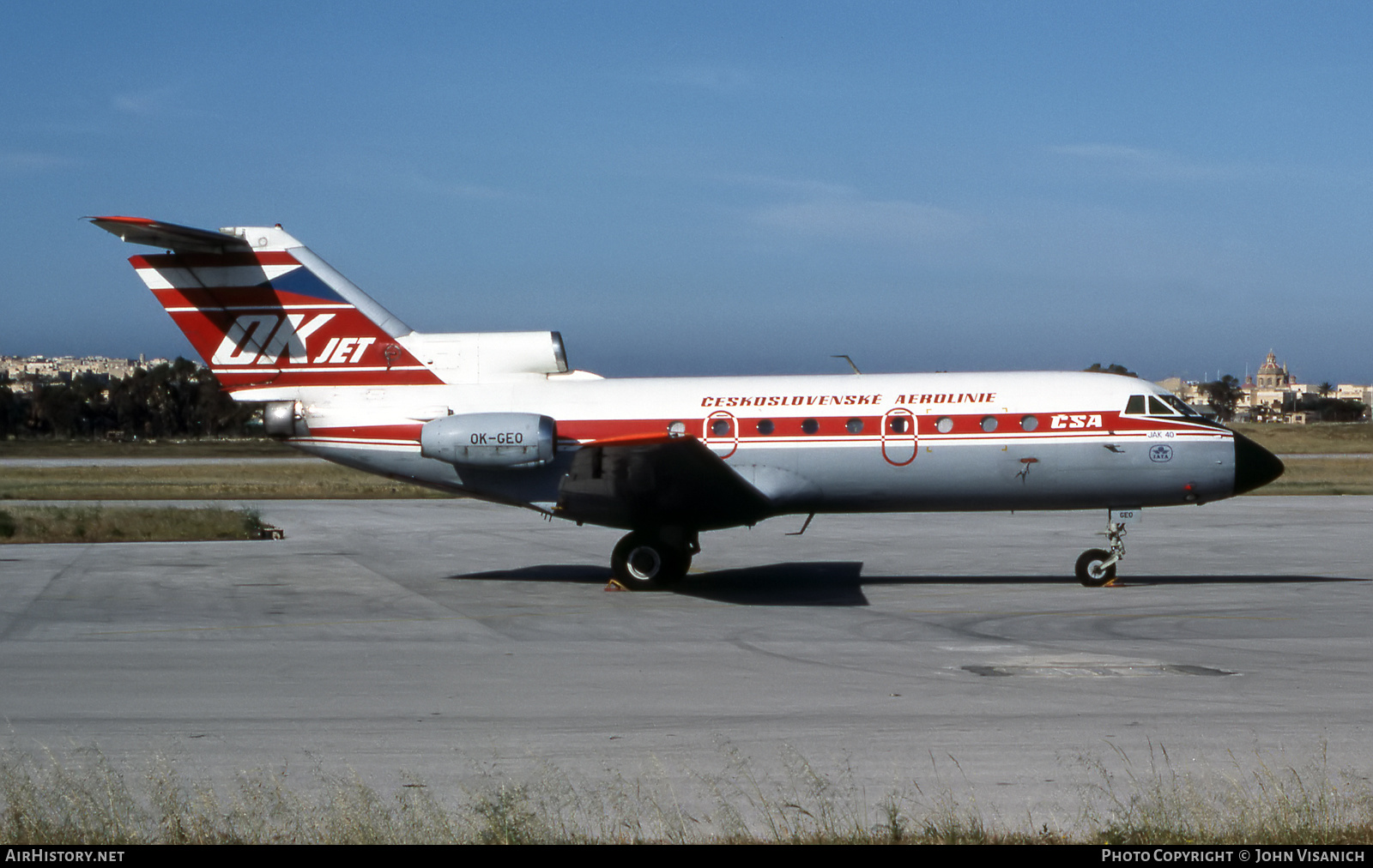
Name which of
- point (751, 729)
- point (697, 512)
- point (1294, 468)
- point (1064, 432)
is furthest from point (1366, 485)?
point (751, 729)

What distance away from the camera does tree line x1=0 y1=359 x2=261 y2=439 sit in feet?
417

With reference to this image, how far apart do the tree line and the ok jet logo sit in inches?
4394

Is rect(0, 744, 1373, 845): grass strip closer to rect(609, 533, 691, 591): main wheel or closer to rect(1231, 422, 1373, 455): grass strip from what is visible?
rect(609, 533, 691, 591): main wheel

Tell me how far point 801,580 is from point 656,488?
3225 millimetres

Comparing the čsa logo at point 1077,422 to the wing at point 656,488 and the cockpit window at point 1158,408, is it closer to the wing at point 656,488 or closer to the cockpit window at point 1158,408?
the cockpit window at point 1158,408

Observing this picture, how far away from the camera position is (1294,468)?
56.1m

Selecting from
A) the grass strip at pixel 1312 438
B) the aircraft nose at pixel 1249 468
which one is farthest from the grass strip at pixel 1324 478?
the aircraft nose at pixel 1249 468

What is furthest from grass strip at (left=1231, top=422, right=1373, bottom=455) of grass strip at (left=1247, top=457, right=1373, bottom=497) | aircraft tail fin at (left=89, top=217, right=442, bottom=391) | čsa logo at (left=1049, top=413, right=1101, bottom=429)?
aircraft tail fin at (left=89, top=217, right=442, bottom=391)

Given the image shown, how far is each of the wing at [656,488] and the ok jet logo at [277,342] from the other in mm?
3892

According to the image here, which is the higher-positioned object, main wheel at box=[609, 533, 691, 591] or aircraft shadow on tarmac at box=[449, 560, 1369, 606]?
main wheel at box=[609, 533, 691, 591]

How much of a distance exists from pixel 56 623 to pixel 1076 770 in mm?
12010

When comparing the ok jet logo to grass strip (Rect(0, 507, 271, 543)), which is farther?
grass strip (Rect(0, 507, 271, 543))

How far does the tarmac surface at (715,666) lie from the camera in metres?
8.46
